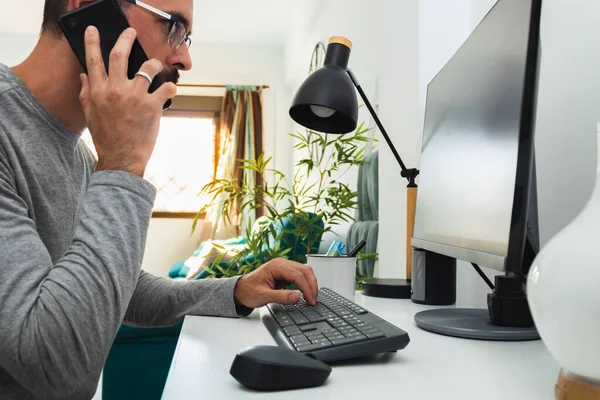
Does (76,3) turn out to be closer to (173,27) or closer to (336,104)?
(173,27)

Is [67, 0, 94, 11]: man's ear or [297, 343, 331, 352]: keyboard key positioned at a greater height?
[67, 0, 94, 11]: man's ear

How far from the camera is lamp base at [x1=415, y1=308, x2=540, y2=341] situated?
0.73 meters

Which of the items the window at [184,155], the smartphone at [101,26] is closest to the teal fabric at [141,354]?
the smartphone at [101,26]

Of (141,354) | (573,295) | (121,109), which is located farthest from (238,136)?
(573,295)

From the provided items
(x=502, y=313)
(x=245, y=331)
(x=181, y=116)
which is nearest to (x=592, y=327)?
(x=502, y=313)

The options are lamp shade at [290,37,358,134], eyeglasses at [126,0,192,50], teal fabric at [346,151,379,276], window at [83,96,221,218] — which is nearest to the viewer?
eyeglasses at [126,0,192,50]

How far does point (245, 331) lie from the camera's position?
80 cm

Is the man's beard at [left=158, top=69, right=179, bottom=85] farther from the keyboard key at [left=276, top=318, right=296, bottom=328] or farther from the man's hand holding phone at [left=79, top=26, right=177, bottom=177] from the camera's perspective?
the keyboard key at [left=276, top=318, right=296, bottom=328]

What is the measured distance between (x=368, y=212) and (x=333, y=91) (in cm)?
119

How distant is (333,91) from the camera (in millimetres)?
1118

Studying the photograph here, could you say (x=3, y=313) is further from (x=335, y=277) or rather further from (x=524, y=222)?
(x=335, y=277)

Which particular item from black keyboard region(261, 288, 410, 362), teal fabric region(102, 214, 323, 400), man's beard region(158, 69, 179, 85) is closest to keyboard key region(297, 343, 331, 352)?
black keyboard region(261, 288, 410, 362)

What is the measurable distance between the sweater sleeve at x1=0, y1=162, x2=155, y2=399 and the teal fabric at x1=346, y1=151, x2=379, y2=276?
1.52 meters

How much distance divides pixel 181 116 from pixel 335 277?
4568 millimetres
